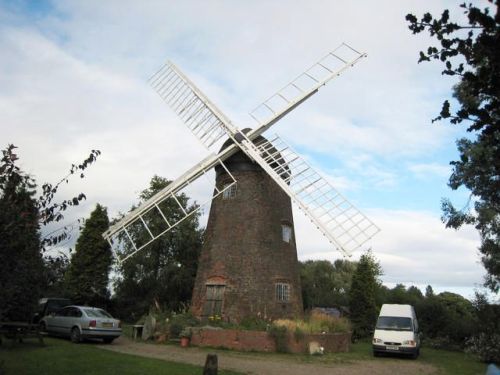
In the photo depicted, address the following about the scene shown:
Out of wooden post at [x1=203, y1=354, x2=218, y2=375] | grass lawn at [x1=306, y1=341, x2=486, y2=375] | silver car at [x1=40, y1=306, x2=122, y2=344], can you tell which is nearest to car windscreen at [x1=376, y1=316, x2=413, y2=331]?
grass lawn at [x1=306, y1=341, x2=486, y2=375]

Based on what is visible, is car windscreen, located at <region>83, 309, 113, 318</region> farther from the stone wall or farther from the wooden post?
the wooden post

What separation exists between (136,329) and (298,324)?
7.32 metres

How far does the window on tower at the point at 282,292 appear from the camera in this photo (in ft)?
63.3

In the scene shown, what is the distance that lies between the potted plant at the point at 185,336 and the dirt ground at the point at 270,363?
40cm

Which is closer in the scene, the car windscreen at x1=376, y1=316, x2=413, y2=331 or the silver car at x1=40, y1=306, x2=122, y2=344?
the silver car at x1=40, y1=306, x2=122, y2=344

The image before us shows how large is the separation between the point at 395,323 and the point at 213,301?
24.0 ft

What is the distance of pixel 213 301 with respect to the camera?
1923 cm

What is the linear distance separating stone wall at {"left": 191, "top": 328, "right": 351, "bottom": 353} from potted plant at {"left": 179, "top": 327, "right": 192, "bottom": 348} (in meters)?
0.16

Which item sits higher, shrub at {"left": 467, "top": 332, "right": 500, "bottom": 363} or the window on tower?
the window on tower

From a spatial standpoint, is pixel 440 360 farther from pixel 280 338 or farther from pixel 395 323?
pixel 280 338

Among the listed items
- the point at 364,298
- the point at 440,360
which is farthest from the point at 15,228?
the point at 364,298

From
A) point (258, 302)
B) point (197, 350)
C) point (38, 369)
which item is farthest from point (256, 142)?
point (38, 369)

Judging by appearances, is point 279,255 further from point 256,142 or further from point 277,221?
point 256,142

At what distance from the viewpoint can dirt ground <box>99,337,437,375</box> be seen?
42.1 ft
